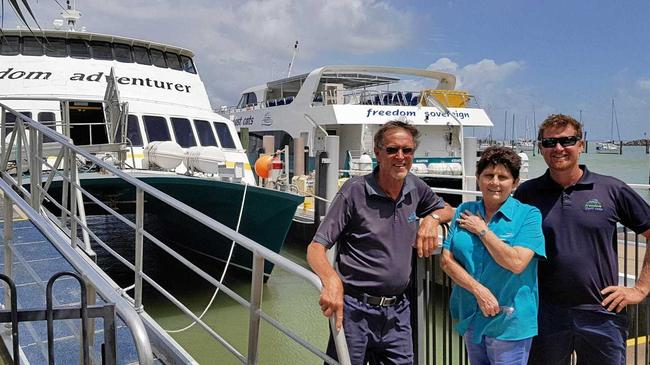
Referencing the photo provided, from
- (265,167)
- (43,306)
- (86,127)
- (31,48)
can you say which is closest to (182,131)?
(265,167)

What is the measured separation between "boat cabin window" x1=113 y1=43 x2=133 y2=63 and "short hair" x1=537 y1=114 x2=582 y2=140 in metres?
9.86

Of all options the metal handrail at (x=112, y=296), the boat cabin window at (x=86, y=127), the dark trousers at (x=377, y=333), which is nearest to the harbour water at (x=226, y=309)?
the boat cabin window at (x=86, y=127)

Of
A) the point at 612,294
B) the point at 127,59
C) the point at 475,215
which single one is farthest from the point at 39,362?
the point at 127,59

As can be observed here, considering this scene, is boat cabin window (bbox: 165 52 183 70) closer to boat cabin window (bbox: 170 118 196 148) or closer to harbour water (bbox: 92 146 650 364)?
boat cabin window (bbox: 170 118 196 148)

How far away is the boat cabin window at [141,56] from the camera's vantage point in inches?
442

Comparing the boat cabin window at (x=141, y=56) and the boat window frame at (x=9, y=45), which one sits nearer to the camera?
the boat window frame at (x=9, y=45)

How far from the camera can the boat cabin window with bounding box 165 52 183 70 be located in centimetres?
1175

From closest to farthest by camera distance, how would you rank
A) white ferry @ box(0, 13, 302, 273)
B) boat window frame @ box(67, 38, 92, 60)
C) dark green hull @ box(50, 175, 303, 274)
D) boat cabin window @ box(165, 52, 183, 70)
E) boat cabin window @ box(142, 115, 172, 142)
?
1. dark green hull @ box(50, 175, 303, 274)
2. white ferry @ box(0, 13, 302, 273)
3. boat cabin window @ box(142, 115, 172, 142)
4. boat window frame @ box(67, 38, 92, 60)
5. boat cabin window @ box(165, 52, 183, 70)

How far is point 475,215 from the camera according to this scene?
2.63m

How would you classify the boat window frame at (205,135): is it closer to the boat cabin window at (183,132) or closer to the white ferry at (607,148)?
the boat cabin window at (183,132)

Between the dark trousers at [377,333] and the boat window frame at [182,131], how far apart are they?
7881 mm

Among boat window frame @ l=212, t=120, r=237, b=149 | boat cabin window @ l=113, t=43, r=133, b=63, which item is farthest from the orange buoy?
boat cabin window @ l=113, t=43, r=133, b=63

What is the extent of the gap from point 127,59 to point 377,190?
971cm

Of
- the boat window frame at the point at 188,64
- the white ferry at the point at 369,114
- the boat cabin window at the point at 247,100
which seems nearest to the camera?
the boat window frame at the point at 188,64
